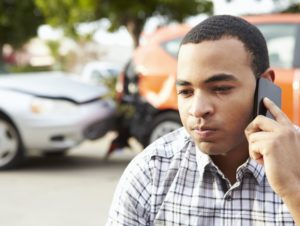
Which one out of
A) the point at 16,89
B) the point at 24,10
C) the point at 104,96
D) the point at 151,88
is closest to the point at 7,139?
the point at 16,89

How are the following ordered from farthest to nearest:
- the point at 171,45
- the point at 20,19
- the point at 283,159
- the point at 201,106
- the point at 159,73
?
the point at 20,19, the point at 171,45, the point at 159,73, the point at 201,106, the point at 283,159

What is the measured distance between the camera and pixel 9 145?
6.36m

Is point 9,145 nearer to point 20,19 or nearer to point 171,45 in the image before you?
point 171,45

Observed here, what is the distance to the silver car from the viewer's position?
624cm

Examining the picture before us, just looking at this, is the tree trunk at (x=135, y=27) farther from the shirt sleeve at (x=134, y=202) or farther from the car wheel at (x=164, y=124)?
the shirt sleeve at (x=134, y=202)

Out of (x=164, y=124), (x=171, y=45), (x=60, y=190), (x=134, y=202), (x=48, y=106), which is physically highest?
(x=171, y=45)

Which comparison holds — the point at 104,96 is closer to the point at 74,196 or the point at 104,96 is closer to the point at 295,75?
the point at 74,196

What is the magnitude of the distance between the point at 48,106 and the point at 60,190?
1180mm

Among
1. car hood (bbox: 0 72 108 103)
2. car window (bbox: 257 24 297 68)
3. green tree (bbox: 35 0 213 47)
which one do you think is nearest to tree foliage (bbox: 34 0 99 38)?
green tree (bbox: 35 0 213 47)

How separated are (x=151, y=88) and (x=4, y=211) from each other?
2.06 meters

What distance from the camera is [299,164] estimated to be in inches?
48.7

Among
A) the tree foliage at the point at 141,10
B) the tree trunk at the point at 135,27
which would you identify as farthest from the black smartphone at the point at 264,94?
the tree trunk at the point at 135,27

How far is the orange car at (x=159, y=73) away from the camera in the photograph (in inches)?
216

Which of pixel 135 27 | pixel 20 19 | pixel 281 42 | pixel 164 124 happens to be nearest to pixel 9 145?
pixel 164 124
